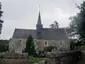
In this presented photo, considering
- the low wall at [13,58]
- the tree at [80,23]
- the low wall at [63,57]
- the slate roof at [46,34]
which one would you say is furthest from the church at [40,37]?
the low wall at [13,58]

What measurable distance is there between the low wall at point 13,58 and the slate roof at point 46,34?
188 ft

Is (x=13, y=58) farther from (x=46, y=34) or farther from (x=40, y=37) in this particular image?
(x=46, y=34)

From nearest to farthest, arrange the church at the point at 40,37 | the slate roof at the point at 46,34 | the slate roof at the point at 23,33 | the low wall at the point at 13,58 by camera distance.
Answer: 1. the low wall at the point at 13,58
2. the church at the point at 40,37
3. the slate roof at the point at 23,33
4. the slate roof at the point at 46,34

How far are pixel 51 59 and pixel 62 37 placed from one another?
57308mm

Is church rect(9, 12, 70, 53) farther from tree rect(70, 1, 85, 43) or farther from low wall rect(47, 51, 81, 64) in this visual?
low wall rect(47, 51, 81, 64)

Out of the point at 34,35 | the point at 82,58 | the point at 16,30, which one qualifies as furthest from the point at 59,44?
the point at 82,58

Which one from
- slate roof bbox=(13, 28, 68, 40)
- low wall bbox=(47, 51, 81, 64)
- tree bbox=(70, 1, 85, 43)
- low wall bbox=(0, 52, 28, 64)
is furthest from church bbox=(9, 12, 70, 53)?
low wall bbox=(0, 52, 28, 64)

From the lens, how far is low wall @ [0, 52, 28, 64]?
5363mm

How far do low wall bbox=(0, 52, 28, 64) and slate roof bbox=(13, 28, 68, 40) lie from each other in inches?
2256

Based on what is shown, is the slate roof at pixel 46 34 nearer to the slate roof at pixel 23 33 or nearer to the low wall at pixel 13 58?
the slate roof at pixel 23 33

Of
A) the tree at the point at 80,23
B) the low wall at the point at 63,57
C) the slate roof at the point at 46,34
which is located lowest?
the low wall at the point at 63,57

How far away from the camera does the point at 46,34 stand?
213ft

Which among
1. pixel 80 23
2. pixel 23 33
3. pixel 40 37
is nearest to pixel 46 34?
pixel 40 37

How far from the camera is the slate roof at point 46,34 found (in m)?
63.2
